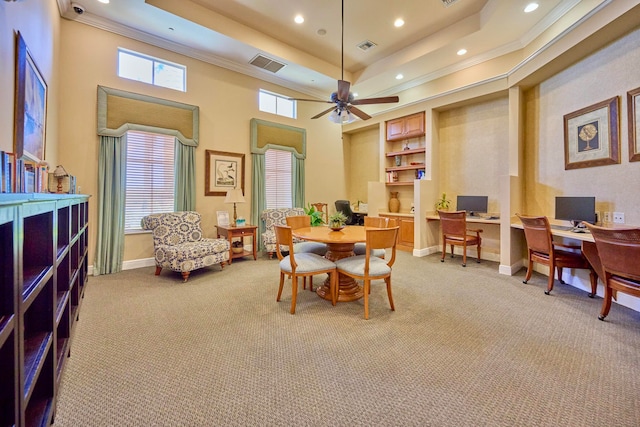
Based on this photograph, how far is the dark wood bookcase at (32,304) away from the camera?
85 cm

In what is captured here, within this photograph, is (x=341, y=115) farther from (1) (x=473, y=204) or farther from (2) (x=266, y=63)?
A: (1) (x=473, y=204)

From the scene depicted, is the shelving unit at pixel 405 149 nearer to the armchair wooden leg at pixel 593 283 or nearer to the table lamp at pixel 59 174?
the armchair wooden leg at pixel 593 283

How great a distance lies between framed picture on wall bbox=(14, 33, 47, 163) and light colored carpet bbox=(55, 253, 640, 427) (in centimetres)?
166

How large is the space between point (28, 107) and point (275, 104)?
4.28 meters

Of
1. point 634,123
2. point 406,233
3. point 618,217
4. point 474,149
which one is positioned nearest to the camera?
point 634,123

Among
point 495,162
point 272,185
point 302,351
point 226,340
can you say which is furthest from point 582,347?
point 272,185

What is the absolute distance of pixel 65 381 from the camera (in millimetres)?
1761

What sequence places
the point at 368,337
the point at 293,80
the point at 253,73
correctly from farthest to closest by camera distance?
the point at 293,80, the point at 253,73, the point at 368,337

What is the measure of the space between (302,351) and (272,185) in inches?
171

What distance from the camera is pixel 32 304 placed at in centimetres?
146

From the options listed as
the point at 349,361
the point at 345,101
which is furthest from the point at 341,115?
the point at 349,361

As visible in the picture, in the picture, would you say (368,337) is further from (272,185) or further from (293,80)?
(293,80)

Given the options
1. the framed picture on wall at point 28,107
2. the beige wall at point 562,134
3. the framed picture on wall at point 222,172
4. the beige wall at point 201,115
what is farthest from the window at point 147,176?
the beige wall at point 562,134

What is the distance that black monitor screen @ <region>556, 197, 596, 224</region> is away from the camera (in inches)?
130
